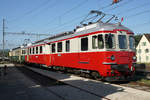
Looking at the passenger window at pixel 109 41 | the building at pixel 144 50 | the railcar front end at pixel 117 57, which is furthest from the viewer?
the building at pixel 144 50

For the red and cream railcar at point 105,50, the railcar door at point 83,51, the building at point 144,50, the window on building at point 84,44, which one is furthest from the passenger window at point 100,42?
the building at point 144,50

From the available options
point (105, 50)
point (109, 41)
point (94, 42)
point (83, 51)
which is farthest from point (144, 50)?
point (105, 50)

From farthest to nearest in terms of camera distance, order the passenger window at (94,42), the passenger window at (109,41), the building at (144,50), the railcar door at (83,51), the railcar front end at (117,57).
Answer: the building at (144,50) → the railcar door at (83,51) → the passenger window at (94,42) → the passenger window at (109,41) → the railcar front end at (117,57)

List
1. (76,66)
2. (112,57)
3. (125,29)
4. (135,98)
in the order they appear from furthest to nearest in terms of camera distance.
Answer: (76,66), (125,29), (112,57), (135,98)

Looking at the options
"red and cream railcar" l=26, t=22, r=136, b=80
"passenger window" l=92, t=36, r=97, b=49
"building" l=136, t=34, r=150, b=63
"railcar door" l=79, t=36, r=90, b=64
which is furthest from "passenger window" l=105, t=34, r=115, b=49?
"building" l=136, t=34, r=150, b=63

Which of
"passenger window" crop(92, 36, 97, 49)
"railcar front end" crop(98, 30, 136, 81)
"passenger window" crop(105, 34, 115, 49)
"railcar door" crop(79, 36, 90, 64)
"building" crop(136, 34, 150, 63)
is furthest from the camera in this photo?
"building" crop(136, 34, 150, 63)

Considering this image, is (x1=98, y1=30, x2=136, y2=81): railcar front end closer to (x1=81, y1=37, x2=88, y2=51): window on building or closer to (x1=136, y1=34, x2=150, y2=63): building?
(x1=81, y1=37, x2=88, y2=51): window on building

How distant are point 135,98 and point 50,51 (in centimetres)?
1120

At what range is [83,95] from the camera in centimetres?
703

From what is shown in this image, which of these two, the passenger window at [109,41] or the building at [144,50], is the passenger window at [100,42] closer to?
the passenger window at [109,41]

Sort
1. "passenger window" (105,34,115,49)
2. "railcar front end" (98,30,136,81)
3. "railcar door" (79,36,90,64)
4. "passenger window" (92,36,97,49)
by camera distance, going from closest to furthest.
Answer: "railcar front end" (98,30,136,81)
"passenger window" (105,34,115,49)
"passenger window" (92,36,97,49)
"railcar door" (79,36,90,64)

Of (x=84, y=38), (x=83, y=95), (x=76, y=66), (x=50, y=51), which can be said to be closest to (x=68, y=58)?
(x=76, y=66)

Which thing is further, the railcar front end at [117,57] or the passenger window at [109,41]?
the passenger window at [109,41]

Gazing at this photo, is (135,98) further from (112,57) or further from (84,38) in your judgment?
(84,38)
